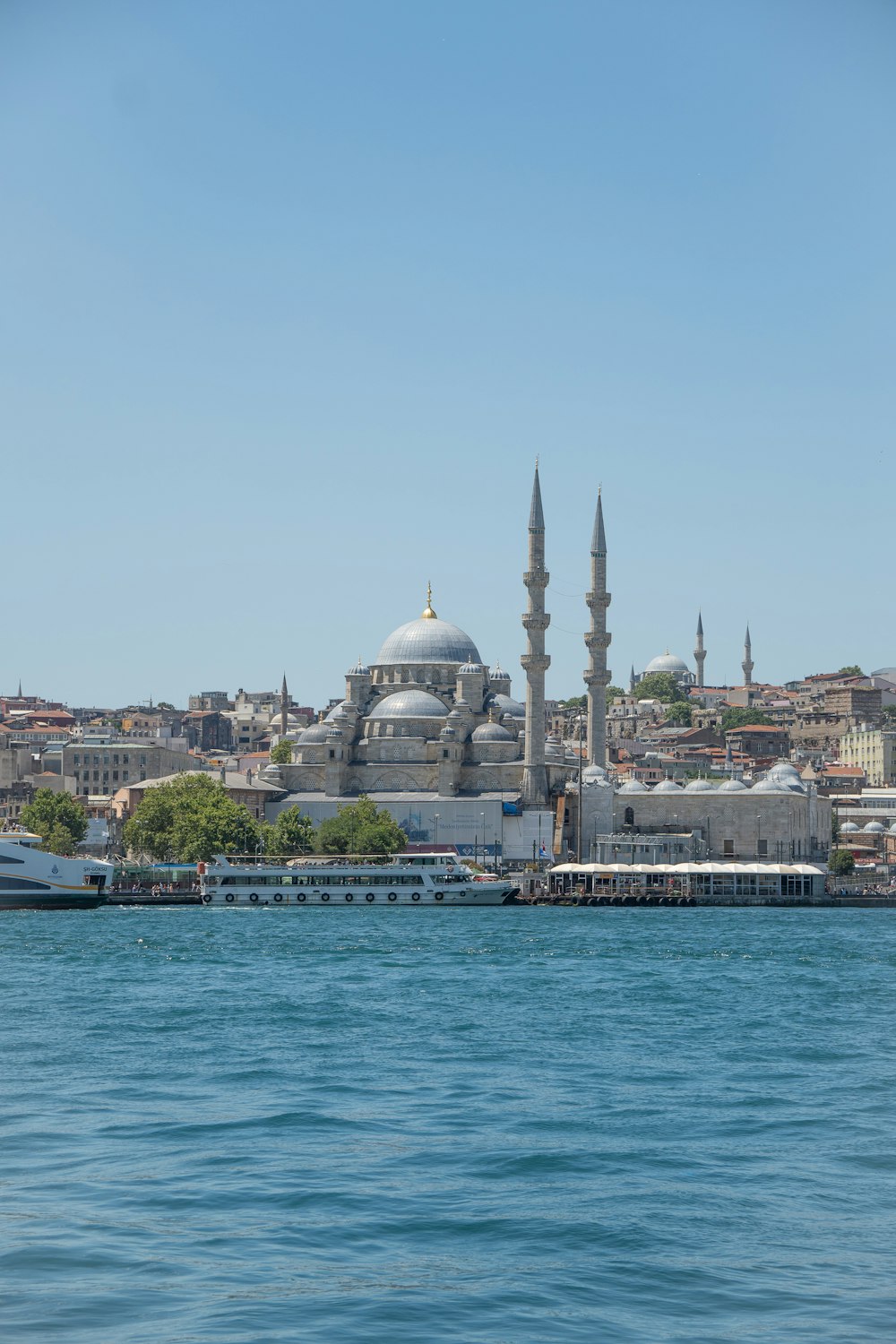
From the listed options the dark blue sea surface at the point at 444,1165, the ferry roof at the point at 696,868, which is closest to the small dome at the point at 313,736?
the ferry roof at the point at 696,868

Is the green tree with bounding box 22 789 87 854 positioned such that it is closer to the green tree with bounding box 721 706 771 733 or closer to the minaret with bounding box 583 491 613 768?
the minaret with bounding box 583 491 613 768

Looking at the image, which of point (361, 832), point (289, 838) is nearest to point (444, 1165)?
point (361, 832)

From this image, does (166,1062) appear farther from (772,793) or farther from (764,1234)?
(772,793)

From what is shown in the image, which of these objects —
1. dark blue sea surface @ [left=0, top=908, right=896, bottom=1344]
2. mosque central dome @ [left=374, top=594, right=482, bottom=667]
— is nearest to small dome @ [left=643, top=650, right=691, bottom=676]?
mosque central dome @ [left=374, top=594, right=482, bottom=667]

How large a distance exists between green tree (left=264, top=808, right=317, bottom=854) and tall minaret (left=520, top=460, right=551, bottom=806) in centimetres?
754

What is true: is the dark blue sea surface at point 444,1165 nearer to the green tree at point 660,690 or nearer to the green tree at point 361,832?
the green tree at point 361,832

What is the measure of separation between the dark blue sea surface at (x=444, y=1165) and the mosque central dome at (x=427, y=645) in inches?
1853

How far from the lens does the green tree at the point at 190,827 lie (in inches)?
2295

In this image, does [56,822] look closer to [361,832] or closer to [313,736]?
[361,832]

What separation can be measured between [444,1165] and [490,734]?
54.0 m

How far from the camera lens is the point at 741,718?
113 meters

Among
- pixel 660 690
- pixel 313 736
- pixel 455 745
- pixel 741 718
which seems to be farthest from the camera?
pixel 660 690

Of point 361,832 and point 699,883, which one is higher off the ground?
point 361,832

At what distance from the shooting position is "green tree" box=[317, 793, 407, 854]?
57625 millimetres
